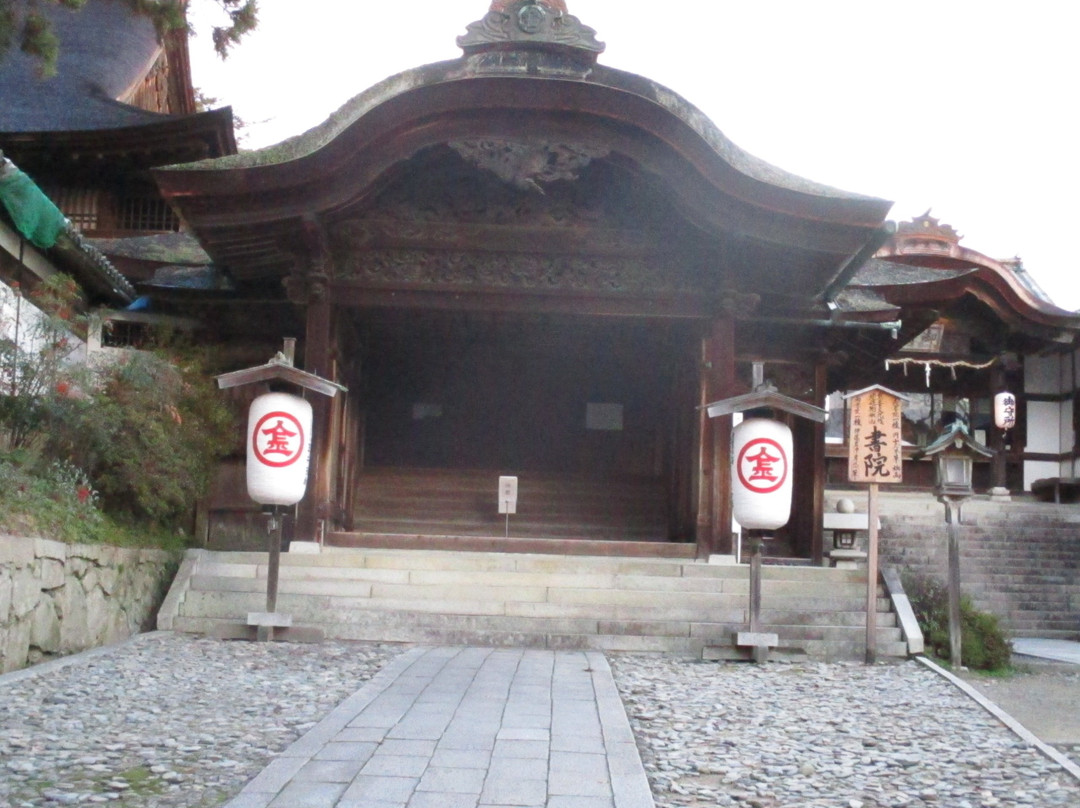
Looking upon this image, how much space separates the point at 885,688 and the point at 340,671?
13.6 ft

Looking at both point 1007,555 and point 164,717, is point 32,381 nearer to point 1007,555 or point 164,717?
point 164,717

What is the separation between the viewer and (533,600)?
34.0ft

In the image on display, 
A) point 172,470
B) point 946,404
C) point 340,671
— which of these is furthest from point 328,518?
point 946,404

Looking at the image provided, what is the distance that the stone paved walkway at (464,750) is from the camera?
4.53 m

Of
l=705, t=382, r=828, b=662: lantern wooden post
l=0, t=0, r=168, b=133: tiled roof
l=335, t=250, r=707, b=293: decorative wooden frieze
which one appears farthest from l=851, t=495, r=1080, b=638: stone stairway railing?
l=0, t=0, r=168, b=133: tiled roof

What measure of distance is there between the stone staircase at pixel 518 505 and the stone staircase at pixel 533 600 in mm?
3678

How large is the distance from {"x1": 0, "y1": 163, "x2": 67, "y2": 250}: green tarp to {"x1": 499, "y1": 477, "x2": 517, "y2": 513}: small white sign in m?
6.23

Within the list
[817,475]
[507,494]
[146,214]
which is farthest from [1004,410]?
[146,214]

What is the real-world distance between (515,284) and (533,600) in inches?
146

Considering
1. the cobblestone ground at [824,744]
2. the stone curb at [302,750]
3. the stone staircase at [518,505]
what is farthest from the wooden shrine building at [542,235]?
the stone curb at [302,750]

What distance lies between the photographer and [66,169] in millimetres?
17078

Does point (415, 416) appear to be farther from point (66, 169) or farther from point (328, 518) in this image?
point (66, 169)

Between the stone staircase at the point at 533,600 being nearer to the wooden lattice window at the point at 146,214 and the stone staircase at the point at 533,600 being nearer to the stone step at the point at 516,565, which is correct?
the stone step at the point at 516,565

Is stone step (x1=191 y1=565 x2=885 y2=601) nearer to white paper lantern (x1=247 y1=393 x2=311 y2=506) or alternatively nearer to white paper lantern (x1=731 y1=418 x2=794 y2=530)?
white paper lantern (x1=247 y1=393 x2=311 y2=506)
